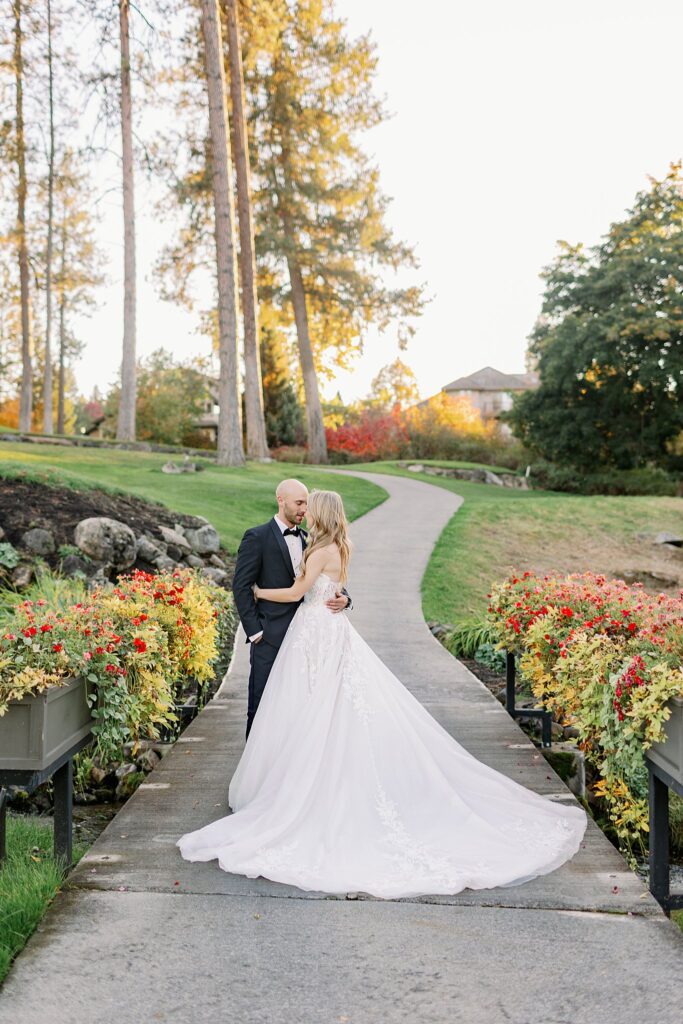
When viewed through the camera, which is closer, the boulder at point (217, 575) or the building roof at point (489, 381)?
the boulder at point (217, 575)

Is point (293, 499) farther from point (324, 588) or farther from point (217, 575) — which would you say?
point (217, 575)

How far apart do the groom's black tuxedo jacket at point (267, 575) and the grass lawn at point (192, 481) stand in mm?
8291

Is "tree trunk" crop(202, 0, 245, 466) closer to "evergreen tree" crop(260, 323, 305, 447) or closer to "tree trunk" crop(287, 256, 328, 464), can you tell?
"tree trunk" crop(287, 256, 328, 464)

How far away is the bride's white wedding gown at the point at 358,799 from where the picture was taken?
4.40 m

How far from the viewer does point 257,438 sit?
28719 mm

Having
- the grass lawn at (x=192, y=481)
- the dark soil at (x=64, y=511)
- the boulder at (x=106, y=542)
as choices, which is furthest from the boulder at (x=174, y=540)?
the grass lawn at (x=192, y=481)

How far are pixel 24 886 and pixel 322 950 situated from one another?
1.48 m

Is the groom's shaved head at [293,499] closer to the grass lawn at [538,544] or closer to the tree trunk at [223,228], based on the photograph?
the grass lawn at [538,544]

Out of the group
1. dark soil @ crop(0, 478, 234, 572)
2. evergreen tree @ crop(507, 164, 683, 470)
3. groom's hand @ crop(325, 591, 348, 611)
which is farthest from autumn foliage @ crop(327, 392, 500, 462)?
groom's hand @ crop(325, 591, 348, 611)

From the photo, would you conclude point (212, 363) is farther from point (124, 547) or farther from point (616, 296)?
point (124, 547)

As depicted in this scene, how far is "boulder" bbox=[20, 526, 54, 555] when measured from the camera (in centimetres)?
1099

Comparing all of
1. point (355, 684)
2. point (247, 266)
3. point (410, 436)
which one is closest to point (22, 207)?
point (247, 266)

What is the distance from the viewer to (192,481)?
67.3 ft

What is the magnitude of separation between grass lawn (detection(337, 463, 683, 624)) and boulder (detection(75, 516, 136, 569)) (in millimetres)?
4034
